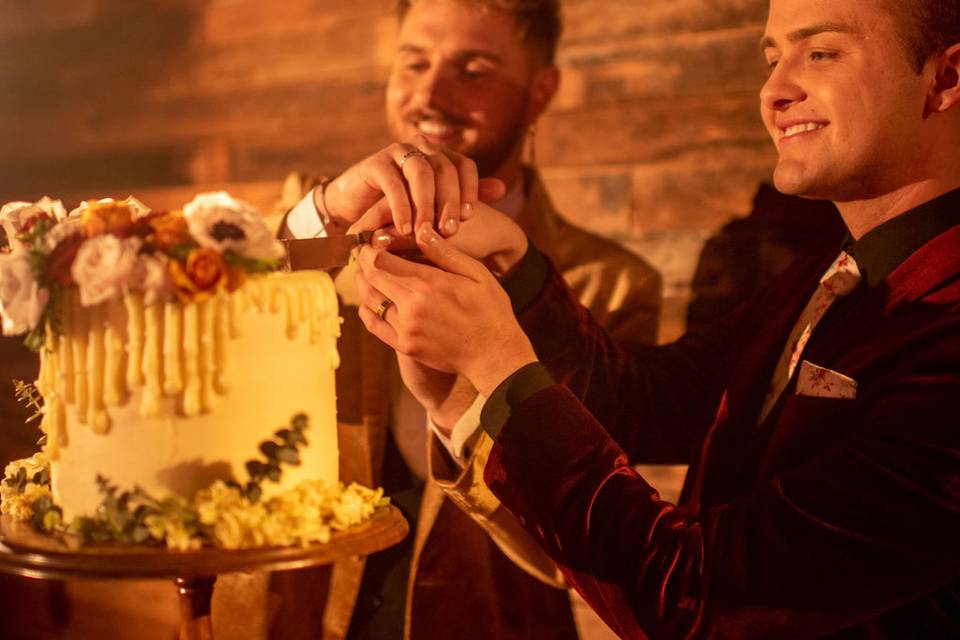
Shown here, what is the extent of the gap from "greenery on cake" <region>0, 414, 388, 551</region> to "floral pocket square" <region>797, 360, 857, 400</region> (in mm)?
618

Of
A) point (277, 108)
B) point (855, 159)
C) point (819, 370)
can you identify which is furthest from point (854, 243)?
point (277, 108)

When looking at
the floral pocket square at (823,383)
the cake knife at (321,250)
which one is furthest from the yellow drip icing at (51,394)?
the floral pocket square at (823,383)

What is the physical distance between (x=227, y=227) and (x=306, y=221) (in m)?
0.61

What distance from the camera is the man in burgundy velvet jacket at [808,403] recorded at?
3.61ft

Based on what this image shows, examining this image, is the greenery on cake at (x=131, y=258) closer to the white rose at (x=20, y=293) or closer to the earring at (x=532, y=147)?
the white rose at (x=20, y=293)

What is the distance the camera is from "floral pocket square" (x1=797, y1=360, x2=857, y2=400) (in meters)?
1.23

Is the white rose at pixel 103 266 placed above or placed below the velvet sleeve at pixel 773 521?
above

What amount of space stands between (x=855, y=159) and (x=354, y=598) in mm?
1203

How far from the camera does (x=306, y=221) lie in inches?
65.2

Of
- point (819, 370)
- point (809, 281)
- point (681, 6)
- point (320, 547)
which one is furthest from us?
point (681, 6)

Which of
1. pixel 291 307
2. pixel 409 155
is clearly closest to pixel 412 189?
pixel 409 155

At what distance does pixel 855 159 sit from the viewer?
A: 1313 mm

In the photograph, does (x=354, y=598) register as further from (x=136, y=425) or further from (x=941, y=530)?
(x=941, y=530)

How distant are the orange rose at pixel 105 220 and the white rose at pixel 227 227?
7 centimetres
